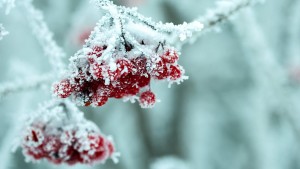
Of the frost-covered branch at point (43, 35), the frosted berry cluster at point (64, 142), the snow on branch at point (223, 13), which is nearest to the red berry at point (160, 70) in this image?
the frosted berry cluster at point (64, 142)

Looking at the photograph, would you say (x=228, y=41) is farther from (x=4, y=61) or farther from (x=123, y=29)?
(x=123, y=29)

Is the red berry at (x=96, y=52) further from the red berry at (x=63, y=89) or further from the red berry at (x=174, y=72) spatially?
the red berry at (x=174, y=72)

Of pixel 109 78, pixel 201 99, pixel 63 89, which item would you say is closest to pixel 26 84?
pixel 63 89

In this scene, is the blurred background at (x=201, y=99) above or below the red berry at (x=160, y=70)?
above

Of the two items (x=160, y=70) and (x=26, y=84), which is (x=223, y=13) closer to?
(x=160, y=70)

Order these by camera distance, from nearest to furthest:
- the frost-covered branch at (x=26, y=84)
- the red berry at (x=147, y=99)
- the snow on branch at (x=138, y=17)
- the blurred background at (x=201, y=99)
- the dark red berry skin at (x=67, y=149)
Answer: the snow on branch at (x=138, y=17)
the red berry at (x=147, y=99)
the dark red berry skin at (x=67, y=149)
the frost-covered branch at (x=26, y=84)
the blurred background at (x=201, y=99)

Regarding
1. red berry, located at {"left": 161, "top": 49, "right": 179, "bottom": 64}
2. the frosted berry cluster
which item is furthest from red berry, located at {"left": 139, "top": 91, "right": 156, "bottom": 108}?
the frosted berry cluster

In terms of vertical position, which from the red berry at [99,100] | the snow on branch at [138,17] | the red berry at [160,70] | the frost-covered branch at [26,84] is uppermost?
the frost-covered branch at [26,84]
